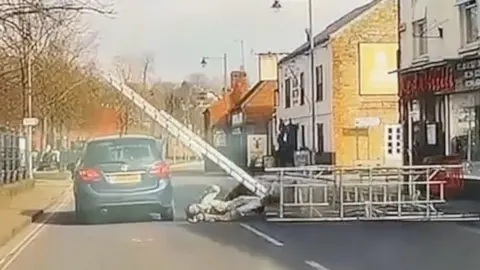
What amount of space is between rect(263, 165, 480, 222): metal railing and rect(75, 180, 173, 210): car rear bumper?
2615 mm

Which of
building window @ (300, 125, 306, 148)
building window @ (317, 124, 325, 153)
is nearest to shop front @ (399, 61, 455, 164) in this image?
building window @ (317, 124, 325, 153)

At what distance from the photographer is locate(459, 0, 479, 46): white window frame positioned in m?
27.6

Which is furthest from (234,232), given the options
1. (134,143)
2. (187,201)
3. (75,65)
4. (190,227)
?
(75,65)

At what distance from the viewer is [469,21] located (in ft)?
92.1

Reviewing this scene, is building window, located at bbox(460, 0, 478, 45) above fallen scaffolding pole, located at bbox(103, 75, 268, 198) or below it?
above

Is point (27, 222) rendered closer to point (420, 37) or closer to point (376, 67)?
point (420, 37)

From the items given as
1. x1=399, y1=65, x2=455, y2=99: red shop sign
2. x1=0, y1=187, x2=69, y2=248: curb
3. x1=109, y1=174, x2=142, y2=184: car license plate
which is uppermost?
x1=399, y1=65, x2=455, y2=99: red shop sign

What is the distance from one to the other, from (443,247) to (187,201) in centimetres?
1353

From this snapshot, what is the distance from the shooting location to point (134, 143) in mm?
20609

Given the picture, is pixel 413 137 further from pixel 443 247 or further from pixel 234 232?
pixel 443 247

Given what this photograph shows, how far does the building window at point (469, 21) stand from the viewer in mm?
27609

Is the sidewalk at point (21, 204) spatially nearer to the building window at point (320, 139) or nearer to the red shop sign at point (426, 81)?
the red shop sign at point (426, 81)

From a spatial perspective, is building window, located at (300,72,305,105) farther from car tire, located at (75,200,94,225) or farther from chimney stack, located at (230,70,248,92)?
car tire, located at (75,200,94,225)

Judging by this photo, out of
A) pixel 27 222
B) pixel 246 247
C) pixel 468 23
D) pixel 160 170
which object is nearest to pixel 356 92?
pixel 468 23
